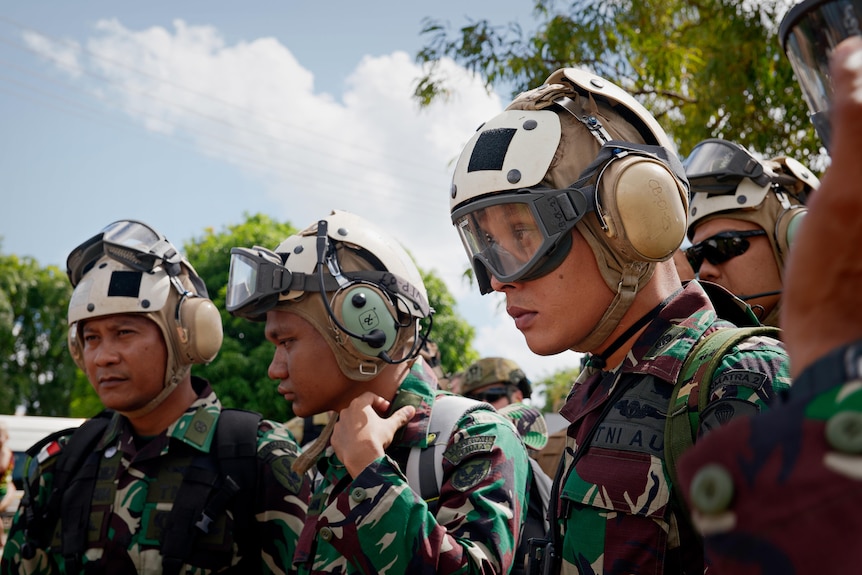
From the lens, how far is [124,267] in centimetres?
504

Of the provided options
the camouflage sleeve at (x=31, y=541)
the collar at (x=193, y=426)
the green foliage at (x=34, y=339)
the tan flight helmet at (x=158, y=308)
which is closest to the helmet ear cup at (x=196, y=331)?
the tan flight helmet at (x=158, y=308)

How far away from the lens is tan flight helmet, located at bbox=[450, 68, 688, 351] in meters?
2.67

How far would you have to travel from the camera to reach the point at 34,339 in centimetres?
4191

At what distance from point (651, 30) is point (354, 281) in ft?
24.6

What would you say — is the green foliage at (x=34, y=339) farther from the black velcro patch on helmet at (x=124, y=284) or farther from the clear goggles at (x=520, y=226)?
the clear goggles at (x=520, y=226)

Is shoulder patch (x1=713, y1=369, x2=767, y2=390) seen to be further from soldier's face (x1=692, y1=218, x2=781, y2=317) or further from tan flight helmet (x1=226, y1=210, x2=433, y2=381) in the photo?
soldier's face (x1=692, y1=218, x2=781, y2=317)

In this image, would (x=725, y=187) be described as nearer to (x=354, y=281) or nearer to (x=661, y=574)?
(x=354, y=281)

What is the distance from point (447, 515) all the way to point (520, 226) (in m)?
1.08

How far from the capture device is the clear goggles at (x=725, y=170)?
15.6 ft

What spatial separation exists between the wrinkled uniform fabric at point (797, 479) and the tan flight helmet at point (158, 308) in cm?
424

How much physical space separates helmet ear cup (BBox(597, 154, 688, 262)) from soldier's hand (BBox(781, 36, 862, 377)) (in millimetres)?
1542

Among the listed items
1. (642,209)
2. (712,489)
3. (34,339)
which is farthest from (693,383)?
(34,339)

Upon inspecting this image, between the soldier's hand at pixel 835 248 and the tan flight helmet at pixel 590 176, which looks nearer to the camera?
the soldier's hand at pixel 835 248

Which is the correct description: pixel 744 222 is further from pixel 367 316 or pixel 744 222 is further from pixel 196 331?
pixel 196 331
